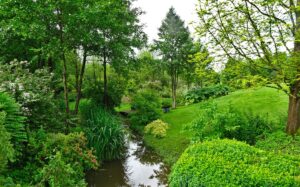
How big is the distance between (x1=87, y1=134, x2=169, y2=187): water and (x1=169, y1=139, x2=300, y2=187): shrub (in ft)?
8.10

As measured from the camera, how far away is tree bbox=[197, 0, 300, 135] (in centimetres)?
688

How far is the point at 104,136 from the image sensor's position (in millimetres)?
9008

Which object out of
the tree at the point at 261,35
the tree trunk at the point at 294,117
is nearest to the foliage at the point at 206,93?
the tree trunk at the point at 294,117

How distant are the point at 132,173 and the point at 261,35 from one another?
557 cm

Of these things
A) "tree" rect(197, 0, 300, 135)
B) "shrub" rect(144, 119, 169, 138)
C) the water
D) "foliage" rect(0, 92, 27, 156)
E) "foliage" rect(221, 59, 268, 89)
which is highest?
"tree" rect(197, 0, 300, 135)

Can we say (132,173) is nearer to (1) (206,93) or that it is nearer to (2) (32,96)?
(2) (32,96)

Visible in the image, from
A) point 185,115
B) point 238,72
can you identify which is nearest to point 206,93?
point 185,115

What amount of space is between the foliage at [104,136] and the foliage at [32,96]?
1.56 metres

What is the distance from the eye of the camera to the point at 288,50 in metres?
6.96

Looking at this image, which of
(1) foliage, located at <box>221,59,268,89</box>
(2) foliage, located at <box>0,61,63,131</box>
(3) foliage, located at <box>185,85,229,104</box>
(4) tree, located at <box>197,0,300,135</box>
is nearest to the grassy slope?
(1) foliage, located at <box>221,59,268,89</box>

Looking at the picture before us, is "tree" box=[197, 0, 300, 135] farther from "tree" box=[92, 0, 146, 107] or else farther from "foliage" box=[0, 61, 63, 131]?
"foliage" box=[0, 61, 63, 131]

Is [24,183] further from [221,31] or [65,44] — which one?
[221,31]

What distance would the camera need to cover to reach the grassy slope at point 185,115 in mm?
10000

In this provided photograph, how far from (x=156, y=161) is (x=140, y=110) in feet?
16.8
